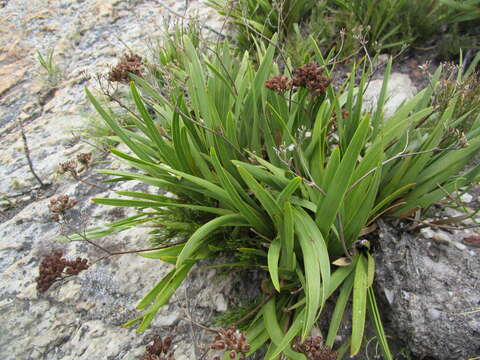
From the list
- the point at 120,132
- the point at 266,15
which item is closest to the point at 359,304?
the point at 120,132

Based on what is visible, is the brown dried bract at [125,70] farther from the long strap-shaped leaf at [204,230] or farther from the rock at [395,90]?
the rock at [395,90]

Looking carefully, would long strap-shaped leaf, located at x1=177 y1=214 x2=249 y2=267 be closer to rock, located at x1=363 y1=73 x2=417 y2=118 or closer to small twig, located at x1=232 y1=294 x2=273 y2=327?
small twig, located at x1=232 y1=294 x2=273 y2=327

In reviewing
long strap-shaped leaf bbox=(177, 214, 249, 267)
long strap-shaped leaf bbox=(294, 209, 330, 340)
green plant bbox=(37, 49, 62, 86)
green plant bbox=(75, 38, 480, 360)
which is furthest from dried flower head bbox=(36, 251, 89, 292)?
green plant bbox=(37, 49, 62, 86)

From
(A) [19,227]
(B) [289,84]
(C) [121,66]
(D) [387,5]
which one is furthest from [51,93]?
(D) [387,5]

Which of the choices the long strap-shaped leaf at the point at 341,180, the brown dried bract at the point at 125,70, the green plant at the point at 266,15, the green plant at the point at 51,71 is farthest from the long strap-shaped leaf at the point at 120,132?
the green plant at the point at 51,71

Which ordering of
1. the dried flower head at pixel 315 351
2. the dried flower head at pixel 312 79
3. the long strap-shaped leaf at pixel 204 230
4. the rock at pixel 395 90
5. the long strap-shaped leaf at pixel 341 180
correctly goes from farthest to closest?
the rock at pixel 395 90
the dried flower head at pixel 312 79
the long strap-shaped leaf at pixel 204 230
the long strap-shaped leaf at pixel 341 180
the dried flower head at pixel 315 351

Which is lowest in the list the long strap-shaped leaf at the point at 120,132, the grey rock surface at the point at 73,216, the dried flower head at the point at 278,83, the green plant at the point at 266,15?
the grey rock surface at the point at 73,216

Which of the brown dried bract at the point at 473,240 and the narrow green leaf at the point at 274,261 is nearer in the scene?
the narrow green leaf at the point at 274,261
